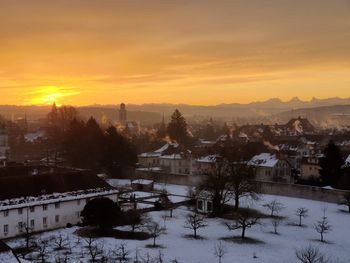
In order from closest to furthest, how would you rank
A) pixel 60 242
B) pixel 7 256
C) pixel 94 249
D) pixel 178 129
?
pixel 7 256, pixel 94 249, pixel 60 242, pixel 178 129

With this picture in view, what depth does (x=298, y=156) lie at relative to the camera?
68562 millimetres

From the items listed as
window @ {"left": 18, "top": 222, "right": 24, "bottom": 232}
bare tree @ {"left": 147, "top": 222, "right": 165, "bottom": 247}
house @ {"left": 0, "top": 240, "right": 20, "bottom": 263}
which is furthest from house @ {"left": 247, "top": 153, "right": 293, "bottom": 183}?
house @ {"left": 0, "top": 240, "right": 20, "bottom": 263}

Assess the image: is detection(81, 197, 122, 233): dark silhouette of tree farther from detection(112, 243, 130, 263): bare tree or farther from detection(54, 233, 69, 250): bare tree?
detection(112, 243, 130, 263): bare tree

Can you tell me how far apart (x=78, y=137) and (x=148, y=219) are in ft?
88.3

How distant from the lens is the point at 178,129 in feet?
309

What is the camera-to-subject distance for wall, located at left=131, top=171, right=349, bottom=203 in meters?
40.3

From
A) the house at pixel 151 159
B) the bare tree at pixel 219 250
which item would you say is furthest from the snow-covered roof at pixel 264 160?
the bare tree at pixel 219 250

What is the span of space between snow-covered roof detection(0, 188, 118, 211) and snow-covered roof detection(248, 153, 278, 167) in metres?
24.4

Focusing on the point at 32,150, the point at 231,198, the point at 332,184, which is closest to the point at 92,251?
the point at 231,198

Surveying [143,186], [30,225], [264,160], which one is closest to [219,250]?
[30,225]

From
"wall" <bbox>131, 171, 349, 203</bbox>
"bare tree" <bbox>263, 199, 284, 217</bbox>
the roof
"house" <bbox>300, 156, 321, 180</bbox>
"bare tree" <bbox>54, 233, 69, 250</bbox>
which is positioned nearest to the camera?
"bare tree" <bbox>54, 233, 69, 250</bbox>

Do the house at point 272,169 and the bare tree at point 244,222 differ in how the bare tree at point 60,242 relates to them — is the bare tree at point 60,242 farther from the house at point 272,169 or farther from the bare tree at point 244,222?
the house at point 272,169

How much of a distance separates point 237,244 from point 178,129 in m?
66.1

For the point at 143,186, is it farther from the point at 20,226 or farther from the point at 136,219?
the point at 20,226
